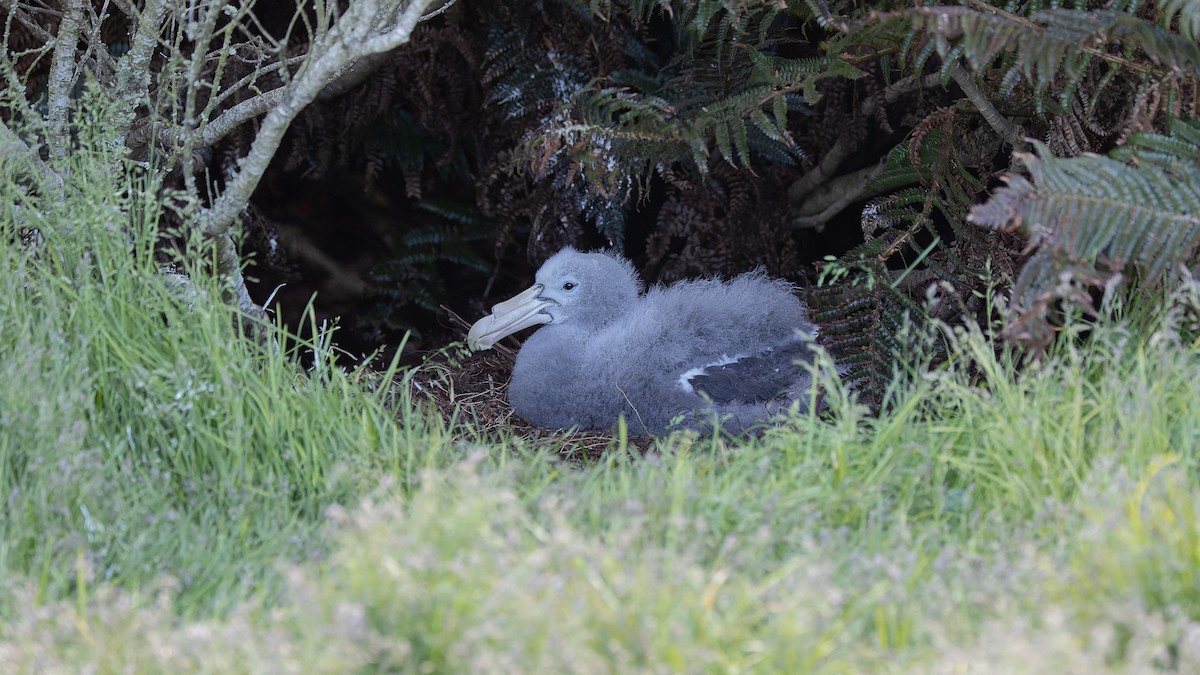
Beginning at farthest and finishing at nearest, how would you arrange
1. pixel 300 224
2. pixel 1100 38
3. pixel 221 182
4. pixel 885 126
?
pixel 300 224, pixel 221 182, pixel 885 126, pixel 1100 38

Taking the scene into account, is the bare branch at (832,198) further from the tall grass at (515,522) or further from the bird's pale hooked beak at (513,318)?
the tall grass at (515,522)

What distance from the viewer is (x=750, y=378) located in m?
4.98

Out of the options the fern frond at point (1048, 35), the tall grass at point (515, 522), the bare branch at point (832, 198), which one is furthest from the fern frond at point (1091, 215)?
the bare branch at point (832, 198)

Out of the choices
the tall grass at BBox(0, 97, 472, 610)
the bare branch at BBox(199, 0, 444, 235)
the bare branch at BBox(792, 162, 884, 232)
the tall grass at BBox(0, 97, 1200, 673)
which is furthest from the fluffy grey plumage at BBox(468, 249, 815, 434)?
the bare branch at BBox(199, 0, 444, 235)

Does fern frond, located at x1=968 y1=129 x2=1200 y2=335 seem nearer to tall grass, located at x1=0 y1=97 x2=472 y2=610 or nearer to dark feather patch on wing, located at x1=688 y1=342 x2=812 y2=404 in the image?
dark feather patch on wing, located at x1=688 y1=342 x2=812 y2=404

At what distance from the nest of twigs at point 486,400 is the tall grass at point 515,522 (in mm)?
586

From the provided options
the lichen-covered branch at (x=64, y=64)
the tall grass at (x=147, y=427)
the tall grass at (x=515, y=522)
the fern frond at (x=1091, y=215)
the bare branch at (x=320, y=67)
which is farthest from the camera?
the lichen-covered branch at (x=64, y=64)

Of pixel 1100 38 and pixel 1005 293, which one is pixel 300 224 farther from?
pixel 1100 38

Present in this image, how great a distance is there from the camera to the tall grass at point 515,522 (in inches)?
98.7

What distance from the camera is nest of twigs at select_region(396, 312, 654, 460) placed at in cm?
484

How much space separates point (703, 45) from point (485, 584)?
3.53 meters

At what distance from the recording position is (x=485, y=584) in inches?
102

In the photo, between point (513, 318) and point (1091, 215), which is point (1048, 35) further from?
point (513, 318)

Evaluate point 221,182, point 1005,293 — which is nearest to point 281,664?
point 1005,293
